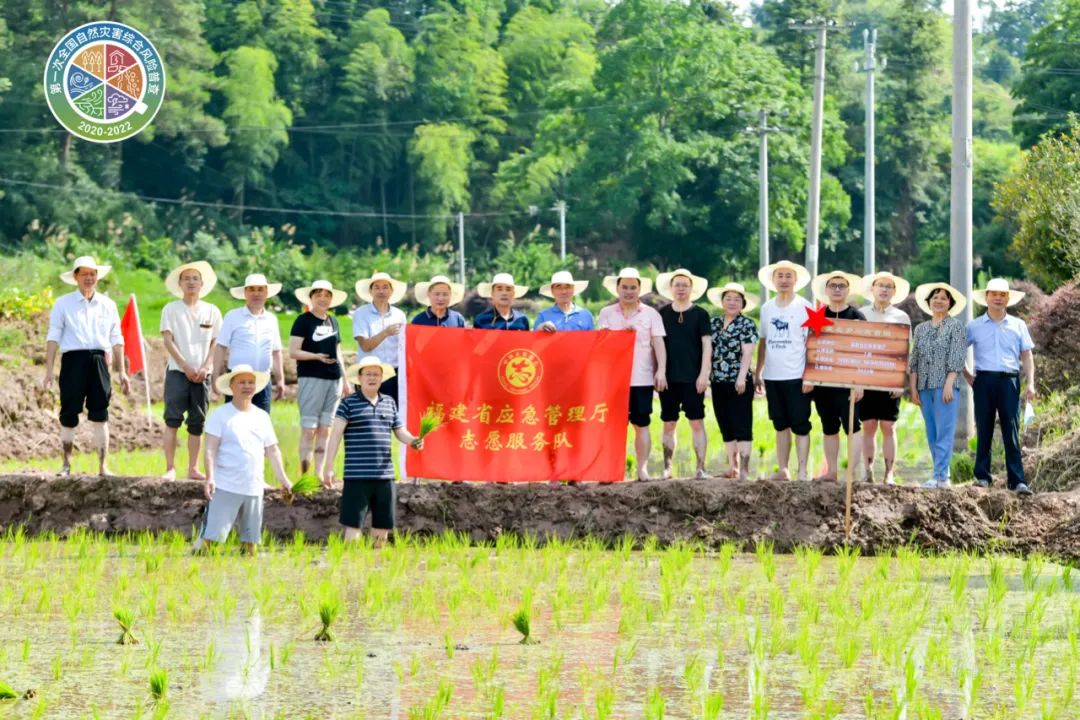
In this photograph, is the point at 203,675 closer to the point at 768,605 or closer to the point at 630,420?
the point at 768,605

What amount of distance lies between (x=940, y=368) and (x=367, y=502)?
4.31m

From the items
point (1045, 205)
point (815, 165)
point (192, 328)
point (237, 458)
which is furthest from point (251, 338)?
point (815, 165)

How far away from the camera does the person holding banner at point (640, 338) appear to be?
44.7 ft

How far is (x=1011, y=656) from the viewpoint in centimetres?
912

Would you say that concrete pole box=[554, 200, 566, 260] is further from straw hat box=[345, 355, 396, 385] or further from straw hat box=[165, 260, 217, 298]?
straw hat box=[345, 355, 396, 385]

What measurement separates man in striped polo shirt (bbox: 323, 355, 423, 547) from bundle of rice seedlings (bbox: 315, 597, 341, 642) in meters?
2.90

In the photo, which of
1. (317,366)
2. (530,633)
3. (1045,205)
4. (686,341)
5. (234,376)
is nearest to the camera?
(530,633)

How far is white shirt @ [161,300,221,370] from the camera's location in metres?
13.5

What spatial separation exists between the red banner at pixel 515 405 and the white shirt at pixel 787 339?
1.16 m

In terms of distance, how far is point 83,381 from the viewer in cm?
1357

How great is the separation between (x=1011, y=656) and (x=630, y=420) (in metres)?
5.37

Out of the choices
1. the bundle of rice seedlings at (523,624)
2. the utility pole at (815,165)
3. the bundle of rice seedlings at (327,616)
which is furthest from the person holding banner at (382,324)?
the utility pole at (815,165)

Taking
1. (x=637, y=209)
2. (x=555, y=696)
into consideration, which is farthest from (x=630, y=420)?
(x=637, y=209)

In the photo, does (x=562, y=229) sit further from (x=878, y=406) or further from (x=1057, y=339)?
(x=878, y=406)
